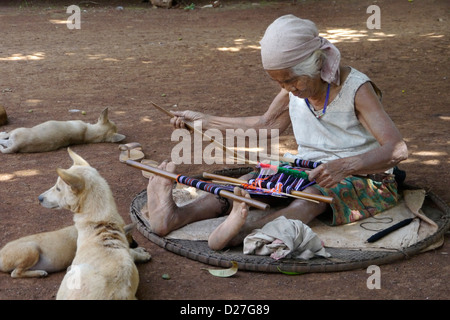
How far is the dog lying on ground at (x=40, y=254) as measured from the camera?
3.45 metres

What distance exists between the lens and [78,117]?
22.5ft

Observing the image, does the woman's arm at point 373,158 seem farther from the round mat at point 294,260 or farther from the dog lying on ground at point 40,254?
the dog lying on ground at point 40,254

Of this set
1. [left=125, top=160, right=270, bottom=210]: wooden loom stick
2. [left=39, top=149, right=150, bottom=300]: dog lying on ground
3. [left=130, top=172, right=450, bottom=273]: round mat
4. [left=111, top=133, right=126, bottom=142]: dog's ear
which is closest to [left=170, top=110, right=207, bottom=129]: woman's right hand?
[left=125, top=160, right=270, bottom=210]: wooden loom stick

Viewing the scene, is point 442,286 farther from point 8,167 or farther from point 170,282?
point 8,167

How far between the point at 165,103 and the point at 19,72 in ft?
8.84

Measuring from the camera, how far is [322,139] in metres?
4.20

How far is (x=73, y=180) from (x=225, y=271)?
1023 mm

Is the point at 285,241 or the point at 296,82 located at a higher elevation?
the point at 296,82

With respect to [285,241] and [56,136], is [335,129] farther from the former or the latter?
[56,136]

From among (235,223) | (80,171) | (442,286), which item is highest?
(80,171)

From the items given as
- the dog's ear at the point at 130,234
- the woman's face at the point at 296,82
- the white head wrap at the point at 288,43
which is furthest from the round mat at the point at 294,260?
the white head wrap at the point at 288,43

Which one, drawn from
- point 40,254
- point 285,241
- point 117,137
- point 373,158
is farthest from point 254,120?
point 117,137

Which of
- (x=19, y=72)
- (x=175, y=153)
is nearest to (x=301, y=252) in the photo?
(x=175, y=153)

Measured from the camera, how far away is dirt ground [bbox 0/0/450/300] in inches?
136
